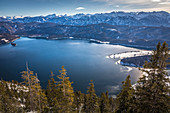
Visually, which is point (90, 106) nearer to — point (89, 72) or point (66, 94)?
point (66, 94)

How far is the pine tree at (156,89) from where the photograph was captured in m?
15.1

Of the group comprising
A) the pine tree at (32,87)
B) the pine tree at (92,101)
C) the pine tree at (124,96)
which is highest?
the pine tree at (32,87)

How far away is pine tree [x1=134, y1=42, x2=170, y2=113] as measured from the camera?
15125mm

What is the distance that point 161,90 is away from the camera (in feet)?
50.4

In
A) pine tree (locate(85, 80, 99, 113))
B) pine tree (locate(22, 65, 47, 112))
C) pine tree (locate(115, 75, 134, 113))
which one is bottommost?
pine tree (locate(85, 80, 99, 113))

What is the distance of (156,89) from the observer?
1531 cm

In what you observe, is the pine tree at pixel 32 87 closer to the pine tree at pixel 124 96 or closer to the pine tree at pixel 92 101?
the pine tree at pixel 124 96

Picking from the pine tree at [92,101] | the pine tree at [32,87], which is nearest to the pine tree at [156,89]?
the pine tree at [32,87]

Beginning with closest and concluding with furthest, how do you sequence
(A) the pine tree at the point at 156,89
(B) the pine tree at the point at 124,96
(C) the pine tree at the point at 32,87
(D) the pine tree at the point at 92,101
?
1. (A) the pine tree at the point at 156,89
2. (C) the pine tree at the point at 32,87
3. (B) the pine tree at the point at 124,96
4. (D) the pine tree at the point at 92,101

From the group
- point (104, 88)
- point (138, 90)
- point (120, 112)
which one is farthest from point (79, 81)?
point (138, 90)

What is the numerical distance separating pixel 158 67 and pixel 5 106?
4738 centimetres

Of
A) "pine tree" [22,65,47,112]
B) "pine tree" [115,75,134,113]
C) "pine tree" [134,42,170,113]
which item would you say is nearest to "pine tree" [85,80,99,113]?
"pine tree" [115,75,134,113]

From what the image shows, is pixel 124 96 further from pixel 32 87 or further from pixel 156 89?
pixel 32 87

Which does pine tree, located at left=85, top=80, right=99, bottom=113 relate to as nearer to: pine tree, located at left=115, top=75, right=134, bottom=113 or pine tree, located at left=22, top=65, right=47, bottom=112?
pine tree, located at left=115, top=75, right=134, bottom=113
